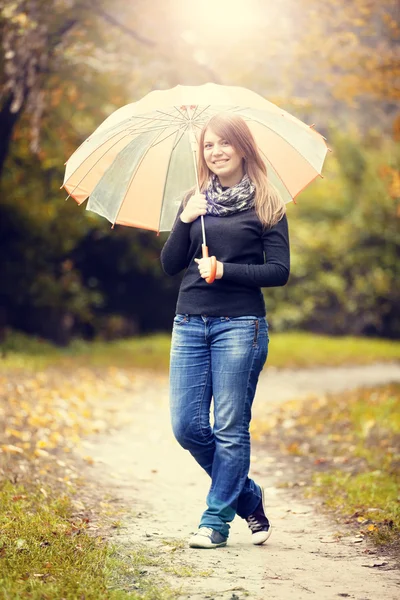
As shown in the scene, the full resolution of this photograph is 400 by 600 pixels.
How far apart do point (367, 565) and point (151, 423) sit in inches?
204

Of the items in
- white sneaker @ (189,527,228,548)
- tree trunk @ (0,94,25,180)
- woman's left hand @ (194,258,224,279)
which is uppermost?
tree trunk @ (0,94,25,180)

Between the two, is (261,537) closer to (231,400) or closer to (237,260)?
(231,400)

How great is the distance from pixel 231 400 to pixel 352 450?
3.76 metres

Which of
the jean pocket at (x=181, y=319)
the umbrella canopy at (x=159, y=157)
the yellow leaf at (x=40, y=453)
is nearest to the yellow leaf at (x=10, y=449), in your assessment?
the yellow leaf at (x=40, y=453)

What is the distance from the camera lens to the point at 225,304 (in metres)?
4.18

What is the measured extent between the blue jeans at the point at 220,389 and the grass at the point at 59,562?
582 millimetres

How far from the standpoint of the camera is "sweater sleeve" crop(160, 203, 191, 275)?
430cm

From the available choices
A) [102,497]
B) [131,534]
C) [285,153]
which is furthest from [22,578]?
[285,153]

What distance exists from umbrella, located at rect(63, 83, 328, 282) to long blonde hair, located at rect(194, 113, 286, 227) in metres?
0.11

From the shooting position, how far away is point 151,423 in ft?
29.9

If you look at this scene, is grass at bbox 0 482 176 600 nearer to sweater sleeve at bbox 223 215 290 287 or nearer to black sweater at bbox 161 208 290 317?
black sweater at bbox 161 208 290 317

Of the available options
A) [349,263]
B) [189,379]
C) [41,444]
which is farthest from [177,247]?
[349,263]

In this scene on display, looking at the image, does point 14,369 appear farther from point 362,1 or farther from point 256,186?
point 256,186

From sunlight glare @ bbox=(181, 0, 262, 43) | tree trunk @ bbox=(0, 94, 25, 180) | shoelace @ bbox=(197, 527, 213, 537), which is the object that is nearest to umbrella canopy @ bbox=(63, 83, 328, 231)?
shoelace @ bbox=(197, 527, 213, 537)
